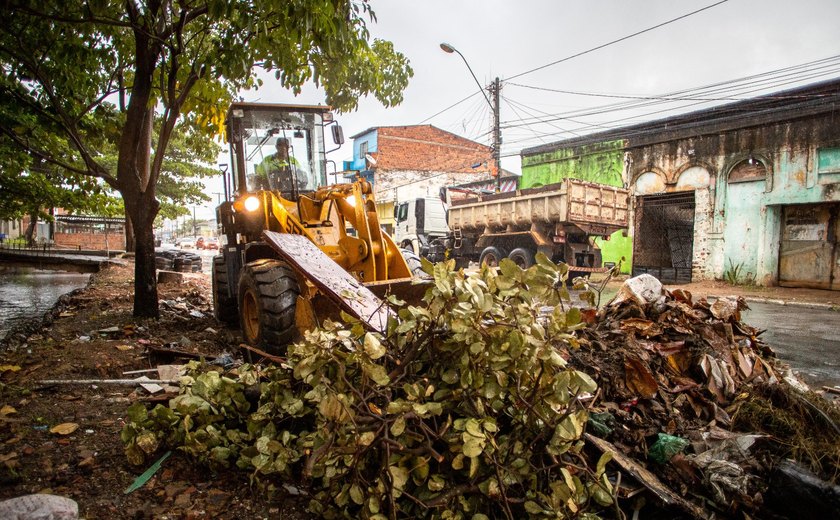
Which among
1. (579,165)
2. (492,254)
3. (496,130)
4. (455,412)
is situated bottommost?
(455,412)

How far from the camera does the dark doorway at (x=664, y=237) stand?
16781 mm

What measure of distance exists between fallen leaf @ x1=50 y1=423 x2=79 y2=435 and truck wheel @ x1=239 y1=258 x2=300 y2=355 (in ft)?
4.49

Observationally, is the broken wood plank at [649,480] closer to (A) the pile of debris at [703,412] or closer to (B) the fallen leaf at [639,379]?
(A) the pile of debris at [703,412]

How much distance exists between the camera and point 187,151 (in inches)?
869

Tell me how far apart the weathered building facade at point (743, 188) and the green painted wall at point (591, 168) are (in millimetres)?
112

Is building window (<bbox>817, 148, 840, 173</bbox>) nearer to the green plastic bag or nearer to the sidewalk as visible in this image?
the sidewalk

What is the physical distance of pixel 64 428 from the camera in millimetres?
2697

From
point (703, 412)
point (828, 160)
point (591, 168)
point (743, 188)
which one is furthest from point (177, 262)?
point (828, 160)

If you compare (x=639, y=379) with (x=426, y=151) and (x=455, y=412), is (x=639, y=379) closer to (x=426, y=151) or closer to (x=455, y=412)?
(x=455, y=412)

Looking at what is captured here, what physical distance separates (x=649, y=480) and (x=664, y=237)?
60.1ft

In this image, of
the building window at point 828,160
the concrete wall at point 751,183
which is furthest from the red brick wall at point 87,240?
the building window at point 828,160

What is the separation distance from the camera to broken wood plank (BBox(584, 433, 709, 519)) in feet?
7.17

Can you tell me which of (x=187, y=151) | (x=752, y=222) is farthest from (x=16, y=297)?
(x=752, y=222)

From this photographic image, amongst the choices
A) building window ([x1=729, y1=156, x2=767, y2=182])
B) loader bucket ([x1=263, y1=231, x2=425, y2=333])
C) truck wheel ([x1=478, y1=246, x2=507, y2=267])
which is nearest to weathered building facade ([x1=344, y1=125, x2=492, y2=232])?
truck wheel ([x1=478, y1=246, x2=507, y2=267])
